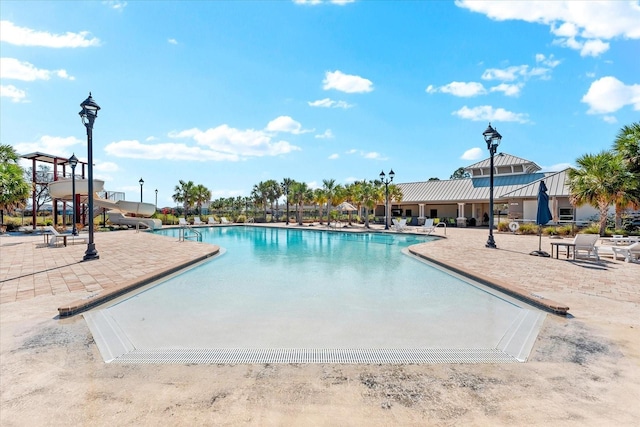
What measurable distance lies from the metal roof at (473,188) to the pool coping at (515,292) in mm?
19817

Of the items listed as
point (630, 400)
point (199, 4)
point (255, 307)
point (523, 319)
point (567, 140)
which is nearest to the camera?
point (630, 400)

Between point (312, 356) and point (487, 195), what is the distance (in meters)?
29.7

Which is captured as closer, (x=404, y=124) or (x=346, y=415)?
(x=346, y=415)

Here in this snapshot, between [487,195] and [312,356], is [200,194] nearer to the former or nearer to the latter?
[487,195]

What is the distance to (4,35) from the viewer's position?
8141mm

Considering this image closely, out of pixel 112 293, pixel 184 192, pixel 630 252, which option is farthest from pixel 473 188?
pixel 184 192

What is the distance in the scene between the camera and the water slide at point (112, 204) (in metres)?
23.3

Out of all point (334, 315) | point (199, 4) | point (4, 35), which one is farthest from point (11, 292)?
point (199, 4)

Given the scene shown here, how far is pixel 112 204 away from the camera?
86.4 ft

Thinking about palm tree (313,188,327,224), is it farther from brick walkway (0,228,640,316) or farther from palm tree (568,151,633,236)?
brick walkway (0,228,640,316)

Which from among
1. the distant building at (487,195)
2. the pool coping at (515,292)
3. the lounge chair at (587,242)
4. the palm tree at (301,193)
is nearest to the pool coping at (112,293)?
the pool coping at (515,292)

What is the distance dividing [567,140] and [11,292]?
26457 millimetres

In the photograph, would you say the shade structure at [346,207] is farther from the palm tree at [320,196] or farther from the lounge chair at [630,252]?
the lounge chair at [630,252]

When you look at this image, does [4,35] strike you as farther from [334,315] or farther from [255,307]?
[334,315]
